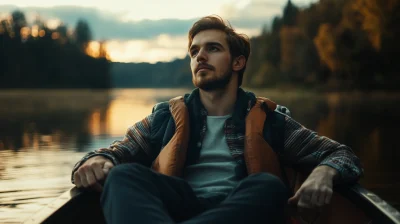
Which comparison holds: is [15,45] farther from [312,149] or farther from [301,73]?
[312,149]

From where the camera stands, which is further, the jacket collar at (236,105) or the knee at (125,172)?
the jacket collar at (236,105)

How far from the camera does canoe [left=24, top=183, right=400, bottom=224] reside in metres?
2.76

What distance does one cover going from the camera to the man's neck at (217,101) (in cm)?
353

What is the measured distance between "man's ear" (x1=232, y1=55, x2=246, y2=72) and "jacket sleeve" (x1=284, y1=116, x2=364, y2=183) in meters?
0.44

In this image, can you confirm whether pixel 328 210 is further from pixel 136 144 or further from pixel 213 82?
pixel 136 144

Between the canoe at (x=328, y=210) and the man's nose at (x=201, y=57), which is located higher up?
the man's nose at (x=201, y=57)

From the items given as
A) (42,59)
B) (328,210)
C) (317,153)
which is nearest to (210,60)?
(317,153)

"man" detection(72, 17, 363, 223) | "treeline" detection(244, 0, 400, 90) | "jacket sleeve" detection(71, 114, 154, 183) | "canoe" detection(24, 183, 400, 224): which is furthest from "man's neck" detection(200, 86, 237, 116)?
"treeline" detection(244, 0, 400, 90)

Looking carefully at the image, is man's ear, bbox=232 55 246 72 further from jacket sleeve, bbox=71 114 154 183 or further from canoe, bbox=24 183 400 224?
canoe, bbox=24 183 400 224

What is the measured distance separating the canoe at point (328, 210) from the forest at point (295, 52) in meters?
28.9

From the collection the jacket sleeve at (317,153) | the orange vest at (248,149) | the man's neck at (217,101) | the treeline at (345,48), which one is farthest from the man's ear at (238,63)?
the treeline at (345,48)

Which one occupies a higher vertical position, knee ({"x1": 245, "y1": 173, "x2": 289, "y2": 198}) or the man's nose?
the man's nose

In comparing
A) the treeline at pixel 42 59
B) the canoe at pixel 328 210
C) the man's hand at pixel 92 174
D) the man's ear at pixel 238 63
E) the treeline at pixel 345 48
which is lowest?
the treeline at pixel 42 59

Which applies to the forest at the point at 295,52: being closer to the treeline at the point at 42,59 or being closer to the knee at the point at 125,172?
the treeline at the point at 42,59
